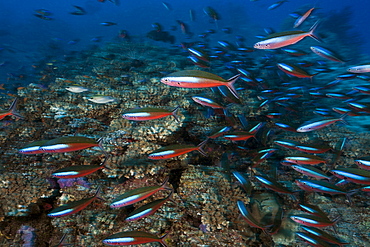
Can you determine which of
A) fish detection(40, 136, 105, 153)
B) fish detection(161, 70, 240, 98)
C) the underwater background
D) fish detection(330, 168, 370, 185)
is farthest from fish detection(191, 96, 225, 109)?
fish detection(330, 168, 370, 185)

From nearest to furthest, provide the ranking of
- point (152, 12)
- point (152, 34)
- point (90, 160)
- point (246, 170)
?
point (90, 160)
point (246, 170)
point (152, 34)
point (152, 12)

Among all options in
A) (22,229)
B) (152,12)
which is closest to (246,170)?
(22,229)

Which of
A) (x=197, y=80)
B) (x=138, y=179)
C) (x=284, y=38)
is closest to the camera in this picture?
(x=197, y=80)

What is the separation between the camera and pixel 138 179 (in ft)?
13.0

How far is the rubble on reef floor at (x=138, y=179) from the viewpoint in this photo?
135 inches

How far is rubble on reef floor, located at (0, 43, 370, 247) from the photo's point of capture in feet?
11.2

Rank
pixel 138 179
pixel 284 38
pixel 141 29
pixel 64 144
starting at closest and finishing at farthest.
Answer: pixel 64 144
pixel 284 38
pixel 138 179
pixel 141 29

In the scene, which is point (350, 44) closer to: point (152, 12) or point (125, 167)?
point (125, 167)

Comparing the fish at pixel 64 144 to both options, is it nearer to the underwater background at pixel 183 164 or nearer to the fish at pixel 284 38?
the underwater background at pixel 183 164

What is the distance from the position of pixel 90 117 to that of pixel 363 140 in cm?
853

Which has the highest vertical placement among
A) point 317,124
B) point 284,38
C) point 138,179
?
point 284,38

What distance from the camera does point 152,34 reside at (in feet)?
46.9

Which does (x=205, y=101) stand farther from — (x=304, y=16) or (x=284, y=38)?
(x=304, y=16)

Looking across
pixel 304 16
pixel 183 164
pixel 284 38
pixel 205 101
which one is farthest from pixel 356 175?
pixel 304 16
